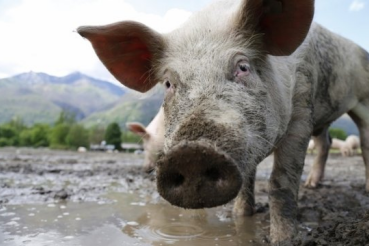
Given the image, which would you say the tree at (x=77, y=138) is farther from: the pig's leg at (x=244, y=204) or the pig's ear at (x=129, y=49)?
the pig's ear at (x=129, y=49)

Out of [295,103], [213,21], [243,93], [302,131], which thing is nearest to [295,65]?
[295,103]

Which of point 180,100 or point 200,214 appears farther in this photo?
point 200,214

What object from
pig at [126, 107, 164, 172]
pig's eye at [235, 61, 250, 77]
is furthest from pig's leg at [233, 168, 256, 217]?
pig at [126, 107, 164, 172]

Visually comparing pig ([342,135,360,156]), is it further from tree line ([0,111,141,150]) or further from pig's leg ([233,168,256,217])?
tree line ([0,111,141,150])

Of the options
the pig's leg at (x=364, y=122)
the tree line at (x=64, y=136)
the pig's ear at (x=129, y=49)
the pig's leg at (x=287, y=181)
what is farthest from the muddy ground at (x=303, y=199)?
the tree line at (x=64, y=136)

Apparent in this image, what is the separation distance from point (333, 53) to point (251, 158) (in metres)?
3.04

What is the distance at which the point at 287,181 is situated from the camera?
3777mm

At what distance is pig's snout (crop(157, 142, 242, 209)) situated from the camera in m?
2.08

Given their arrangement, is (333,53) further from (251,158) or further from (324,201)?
(251,158)

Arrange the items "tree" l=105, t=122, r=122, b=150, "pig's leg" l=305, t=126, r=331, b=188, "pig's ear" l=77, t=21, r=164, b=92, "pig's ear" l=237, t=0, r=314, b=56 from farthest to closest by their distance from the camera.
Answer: "tree" l=105, t=122, r=122, b=150
"pig's leg" l=305, t=126, r=331, b=188
"pig's ear" l=77, t=21, r=164, b=92
"pig's ear" l=237, t=0, r=314, b=56

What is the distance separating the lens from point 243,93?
2828mm

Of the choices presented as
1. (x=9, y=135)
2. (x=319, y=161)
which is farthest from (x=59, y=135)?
(x=319, y=161)

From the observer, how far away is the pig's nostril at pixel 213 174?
215 centimetres

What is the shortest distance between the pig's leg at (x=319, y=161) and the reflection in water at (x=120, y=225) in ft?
7.96
